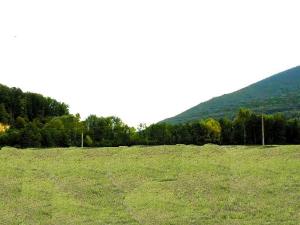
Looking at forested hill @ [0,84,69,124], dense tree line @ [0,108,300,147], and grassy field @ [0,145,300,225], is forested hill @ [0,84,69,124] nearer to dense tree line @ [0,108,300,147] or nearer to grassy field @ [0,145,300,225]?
Answer: dense tree line @ [0,108,300,147]

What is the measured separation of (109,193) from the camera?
1678cm

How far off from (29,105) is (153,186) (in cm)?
12268

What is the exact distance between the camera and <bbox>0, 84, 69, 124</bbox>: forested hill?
442 ft

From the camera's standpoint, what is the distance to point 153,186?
56.7ft

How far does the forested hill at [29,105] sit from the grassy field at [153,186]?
114338 millimetres

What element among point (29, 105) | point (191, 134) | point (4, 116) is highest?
point (29, 105)

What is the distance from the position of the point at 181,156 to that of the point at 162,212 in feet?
20.9

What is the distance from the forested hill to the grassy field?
114338 mm

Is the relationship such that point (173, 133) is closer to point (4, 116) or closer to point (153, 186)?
point (4, 116)

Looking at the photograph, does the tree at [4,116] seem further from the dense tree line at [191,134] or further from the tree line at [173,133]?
the dense tree line at [191,134]

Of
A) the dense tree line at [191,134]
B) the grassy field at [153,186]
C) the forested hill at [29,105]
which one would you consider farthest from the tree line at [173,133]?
the grassy field at [153,186]

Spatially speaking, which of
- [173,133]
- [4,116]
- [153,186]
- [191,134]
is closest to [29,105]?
[4,116]

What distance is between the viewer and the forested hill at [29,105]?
135 meters

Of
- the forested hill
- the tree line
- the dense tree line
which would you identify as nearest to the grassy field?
the tree line
